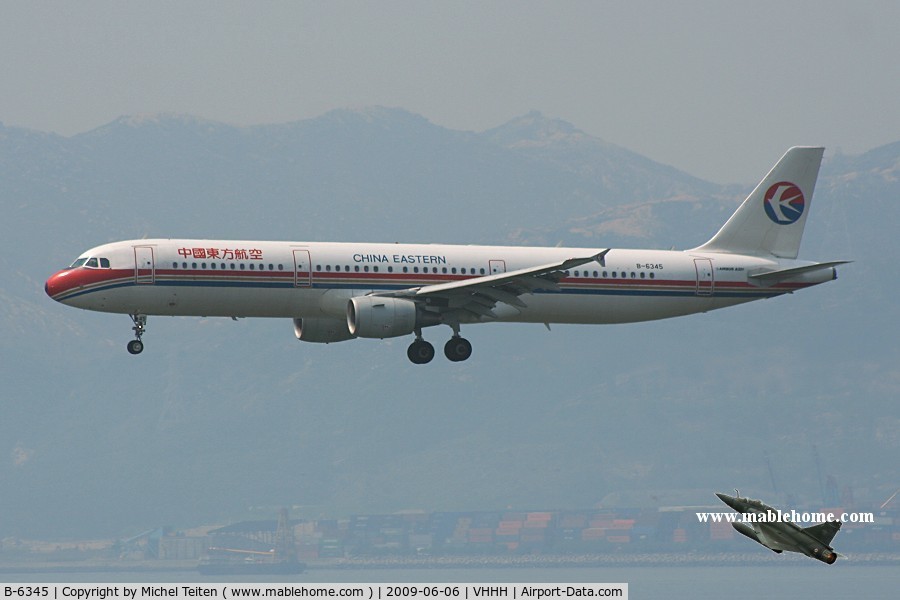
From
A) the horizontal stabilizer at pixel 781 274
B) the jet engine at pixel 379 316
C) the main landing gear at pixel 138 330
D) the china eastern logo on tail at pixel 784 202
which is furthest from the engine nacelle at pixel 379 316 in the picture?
the china eastern logo on tail at pixel 784 202

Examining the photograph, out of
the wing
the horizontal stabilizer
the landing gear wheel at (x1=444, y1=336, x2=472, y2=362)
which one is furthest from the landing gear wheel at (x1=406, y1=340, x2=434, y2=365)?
the horizontal stabilizer

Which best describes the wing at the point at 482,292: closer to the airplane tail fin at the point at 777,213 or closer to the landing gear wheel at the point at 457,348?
the landing gear wheel at the point at 457,348

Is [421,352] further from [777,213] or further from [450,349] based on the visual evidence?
[777,213]

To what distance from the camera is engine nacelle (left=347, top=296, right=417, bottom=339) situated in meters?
69.1

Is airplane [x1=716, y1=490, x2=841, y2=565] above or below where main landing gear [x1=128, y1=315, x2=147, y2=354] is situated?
below

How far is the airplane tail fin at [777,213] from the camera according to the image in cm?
8106

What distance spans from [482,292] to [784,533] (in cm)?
3204

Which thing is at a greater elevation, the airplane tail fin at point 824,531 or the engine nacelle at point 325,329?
the engine nacelle at point 325,329

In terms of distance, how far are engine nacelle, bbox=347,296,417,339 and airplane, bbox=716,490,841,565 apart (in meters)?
→ 30.4

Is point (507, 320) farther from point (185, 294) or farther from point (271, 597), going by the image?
point (271, 597)

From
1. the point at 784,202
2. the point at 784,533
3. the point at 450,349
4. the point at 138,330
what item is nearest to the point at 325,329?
the point at 450,349

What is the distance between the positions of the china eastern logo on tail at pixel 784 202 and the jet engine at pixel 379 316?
69.8 ft

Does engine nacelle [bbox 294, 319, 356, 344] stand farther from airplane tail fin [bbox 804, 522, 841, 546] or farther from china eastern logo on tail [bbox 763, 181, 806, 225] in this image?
airplane tail fin [bbox 804, 522, 841, 546]

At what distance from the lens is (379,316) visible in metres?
69.4
